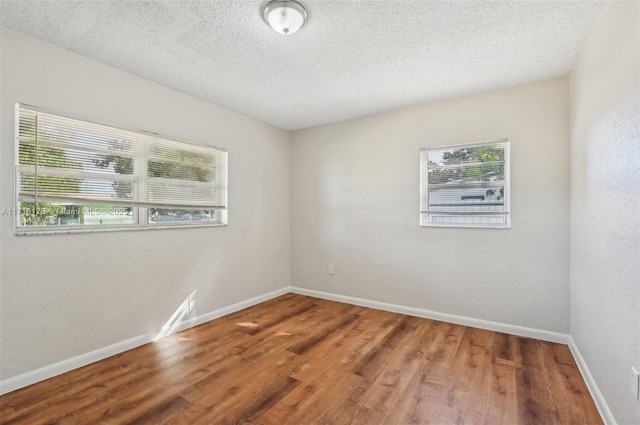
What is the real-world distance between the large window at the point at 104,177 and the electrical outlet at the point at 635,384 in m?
3.40

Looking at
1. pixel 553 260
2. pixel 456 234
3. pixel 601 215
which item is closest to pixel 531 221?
pixel 553 260

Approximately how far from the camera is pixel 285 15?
176 centimetres

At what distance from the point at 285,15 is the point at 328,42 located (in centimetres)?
45

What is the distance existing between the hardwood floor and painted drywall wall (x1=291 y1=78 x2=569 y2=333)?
46 cm

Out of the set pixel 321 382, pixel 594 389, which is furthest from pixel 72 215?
pixel 594 389

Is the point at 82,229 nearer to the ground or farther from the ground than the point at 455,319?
farther from the ground

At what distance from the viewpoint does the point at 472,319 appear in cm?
307

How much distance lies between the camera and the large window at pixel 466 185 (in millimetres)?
2963

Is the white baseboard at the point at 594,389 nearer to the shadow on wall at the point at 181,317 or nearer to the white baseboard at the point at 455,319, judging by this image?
the white baseboard at the point at 455,319

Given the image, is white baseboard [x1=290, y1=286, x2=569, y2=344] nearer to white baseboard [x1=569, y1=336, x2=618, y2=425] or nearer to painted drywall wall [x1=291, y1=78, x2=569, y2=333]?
painted drywall wall [x1=291, y1=78, x2=569, y2=333]

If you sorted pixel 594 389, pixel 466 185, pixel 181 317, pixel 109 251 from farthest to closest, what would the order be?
pixel 466 185 → pixel 181 317 → pixel 109 251 → pixel 594 389

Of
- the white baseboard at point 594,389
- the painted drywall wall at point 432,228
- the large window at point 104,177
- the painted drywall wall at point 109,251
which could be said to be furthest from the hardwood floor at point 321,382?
the large window at point 104,177

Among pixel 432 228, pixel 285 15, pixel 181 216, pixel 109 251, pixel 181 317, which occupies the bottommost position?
pixel 181 317

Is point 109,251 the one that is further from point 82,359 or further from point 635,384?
point 635,384
